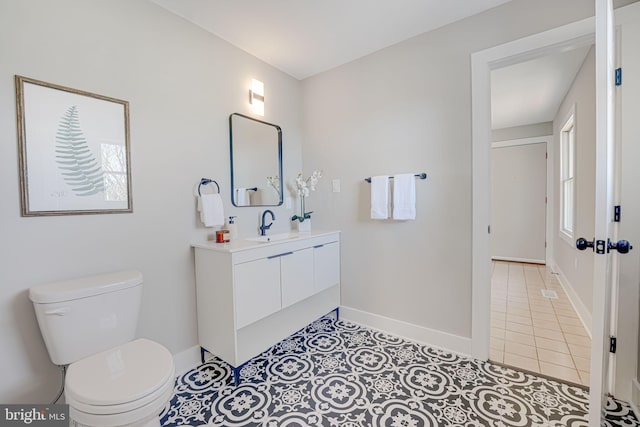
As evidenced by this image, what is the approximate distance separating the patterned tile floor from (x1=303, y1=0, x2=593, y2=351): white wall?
1.33 ft

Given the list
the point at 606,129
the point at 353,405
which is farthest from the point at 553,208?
the point at 353,405

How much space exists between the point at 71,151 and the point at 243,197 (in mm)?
1113

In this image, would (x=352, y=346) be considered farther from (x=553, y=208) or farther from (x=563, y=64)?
(x=553, y=208)

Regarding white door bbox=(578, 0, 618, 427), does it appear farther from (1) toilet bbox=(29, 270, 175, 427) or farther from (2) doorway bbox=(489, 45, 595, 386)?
(1) toilet bbox=(29, 270, 175, 427)

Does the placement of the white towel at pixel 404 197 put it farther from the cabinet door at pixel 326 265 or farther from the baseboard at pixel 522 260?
the baseboard at pixel 522 260

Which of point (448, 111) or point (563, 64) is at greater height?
point (563, 64)

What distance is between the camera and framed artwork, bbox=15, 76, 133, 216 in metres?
1.29

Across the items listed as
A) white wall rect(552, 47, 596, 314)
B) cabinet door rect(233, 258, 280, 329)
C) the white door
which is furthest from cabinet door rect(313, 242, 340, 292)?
white wall rect(552, 47, 596, 314)

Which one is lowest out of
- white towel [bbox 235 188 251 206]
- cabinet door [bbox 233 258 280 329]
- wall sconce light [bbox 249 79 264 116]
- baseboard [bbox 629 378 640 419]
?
baseboard [bbox 629 378 640 419]

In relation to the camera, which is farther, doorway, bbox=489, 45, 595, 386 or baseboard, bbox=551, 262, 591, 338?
baseboard, bbox=551, 262, 591, 338

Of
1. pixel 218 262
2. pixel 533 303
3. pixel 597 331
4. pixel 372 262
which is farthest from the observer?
pixel 533 303

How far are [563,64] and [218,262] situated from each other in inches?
146

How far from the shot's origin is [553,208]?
441 centimetres

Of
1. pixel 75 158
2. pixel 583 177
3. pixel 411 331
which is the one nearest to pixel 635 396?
pixel 411 331
